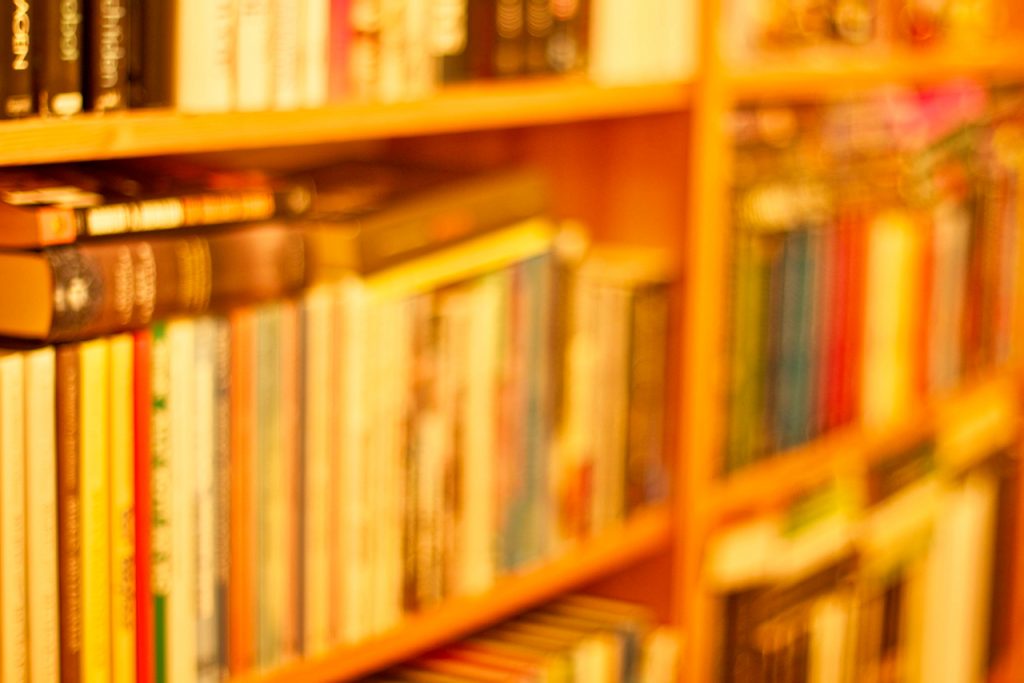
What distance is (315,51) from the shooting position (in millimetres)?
992

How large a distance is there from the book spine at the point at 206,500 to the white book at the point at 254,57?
0.14 meters

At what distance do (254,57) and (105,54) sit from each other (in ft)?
0.36

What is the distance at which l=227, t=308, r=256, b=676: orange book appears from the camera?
964 mm

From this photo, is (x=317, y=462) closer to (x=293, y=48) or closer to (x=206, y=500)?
(x=206, y=500)

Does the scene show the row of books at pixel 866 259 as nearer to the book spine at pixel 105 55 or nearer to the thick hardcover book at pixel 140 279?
the thick hardcover book at pixel 140 279

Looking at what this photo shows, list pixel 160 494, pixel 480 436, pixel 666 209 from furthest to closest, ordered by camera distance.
A: 1. pixel 666 209
2. pixel 480 436
3. pixel 160 494

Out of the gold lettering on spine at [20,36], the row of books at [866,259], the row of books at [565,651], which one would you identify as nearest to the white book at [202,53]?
the gold lettering on spine at [20,36]

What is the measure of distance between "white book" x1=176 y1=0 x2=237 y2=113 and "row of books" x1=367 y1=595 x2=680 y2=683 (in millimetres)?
513

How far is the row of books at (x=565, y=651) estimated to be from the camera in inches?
47.8

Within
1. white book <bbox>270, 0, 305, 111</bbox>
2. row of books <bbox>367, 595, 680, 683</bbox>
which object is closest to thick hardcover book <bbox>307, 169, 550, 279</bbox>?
white book <bbox>270, 0, 305, 111</bbox>

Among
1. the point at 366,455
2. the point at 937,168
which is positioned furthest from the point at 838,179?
the point at 366,455

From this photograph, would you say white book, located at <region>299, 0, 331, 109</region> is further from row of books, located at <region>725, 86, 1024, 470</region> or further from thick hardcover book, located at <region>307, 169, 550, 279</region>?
row of books, located at <region>725, 86, 1024, 470</region>

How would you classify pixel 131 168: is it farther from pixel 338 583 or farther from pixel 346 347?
pixel 338 583

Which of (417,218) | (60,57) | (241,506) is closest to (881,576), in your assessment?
(417,218)
